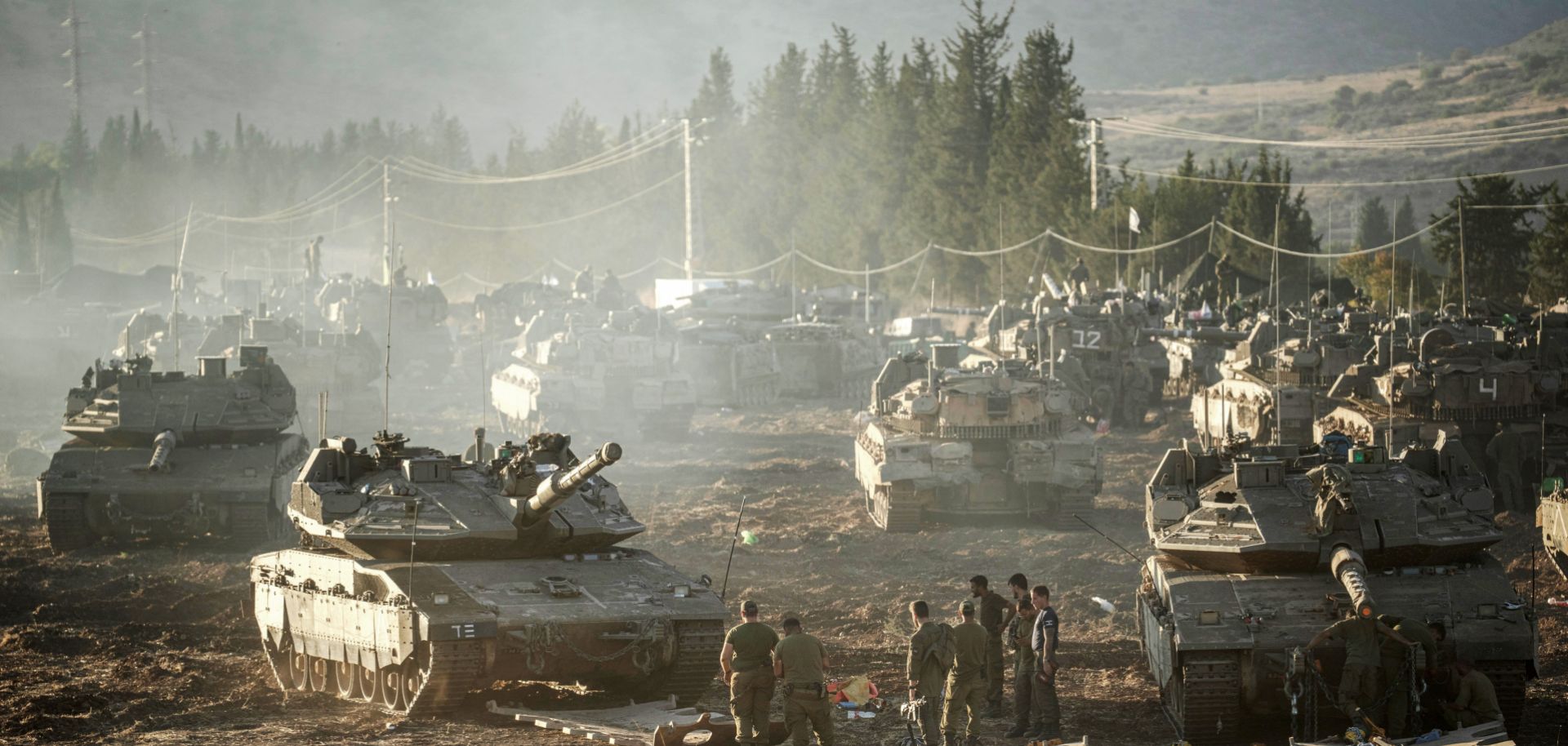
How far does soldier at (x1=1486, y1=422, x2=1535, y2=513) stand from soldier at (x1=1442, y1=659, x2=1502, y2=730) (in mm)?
13169

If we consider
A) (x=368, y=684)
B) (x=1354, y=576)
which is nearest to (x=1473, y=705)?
(x=1354, y=576)

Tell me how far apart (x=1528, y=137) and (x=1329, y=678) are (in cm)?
6808

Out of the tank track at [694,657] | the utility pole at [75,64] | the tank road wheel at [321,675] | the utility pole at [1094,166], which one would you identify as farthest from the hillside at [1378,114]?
the utility pole at [75,64]

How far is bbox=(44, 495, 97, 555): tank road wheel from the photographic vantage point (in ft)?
80.5

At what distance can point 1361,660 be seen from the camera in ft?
41.1

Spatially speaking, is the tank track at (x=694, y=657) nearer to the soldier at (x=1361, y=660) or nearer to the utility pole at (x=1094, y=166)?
the soldier at (x=1361, y=660)

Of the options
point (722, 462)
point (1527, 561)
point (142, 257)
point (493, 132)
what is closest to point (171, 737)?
point (1527, 561)

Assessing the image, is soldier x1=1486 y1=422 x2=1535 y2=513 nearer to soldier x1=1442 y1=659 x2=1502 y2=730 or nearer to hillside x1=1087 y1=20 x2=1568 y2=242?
soldier x1=1442 y1=659 x2=1502 y2=730

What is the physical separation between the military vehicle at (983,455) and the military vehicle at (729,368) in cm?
2231

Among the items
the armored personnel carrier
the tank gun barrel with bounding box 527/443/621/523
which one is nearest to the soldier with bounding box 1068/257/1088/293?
the armored personnel carrier

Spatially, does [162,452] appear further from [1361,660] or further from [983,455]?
[1361,660]

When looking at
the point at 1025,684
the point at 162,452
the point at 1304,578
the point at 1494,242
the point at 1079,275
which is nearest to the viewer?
the point at 1025,684

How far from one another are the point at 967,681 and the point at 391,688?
5.06 m

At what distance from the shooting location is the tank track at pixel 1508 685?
13.2m
